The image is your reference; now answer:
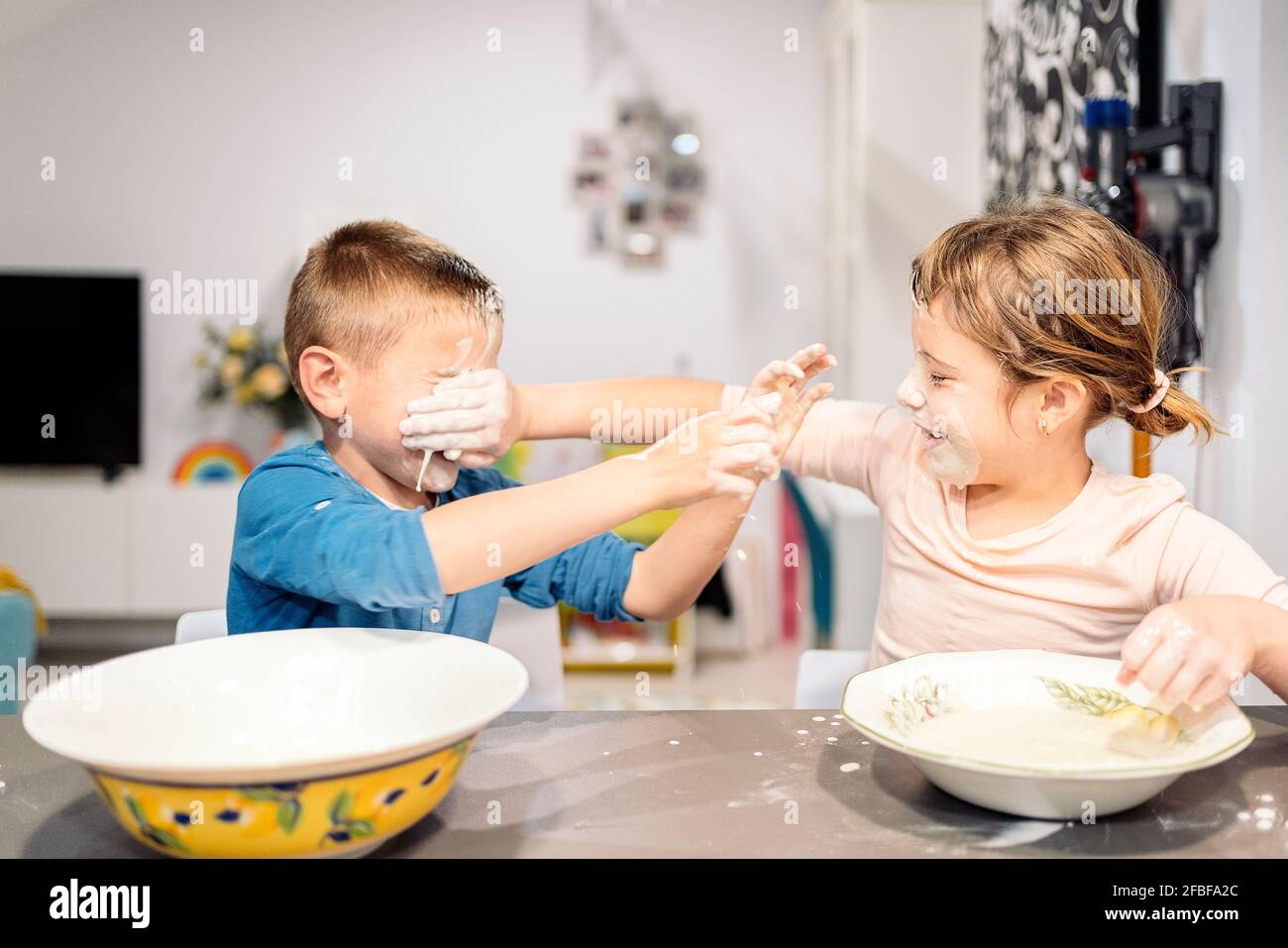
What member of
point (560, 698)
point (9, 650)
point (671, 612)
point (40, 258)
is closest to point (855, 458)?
point (671, 612)

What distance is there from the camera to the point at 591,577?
4.11 ft

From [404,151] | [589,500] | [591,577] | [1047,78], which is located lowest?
[591,577]

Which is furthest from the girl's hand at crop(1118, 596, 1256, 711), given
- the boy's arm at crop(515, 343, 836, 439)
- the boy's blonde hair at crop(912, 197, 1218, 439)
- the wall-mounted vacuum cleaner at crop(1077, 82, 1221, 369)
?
the wall-mounted vacuum cleaner at crop(1077, 82, 1221, 369)

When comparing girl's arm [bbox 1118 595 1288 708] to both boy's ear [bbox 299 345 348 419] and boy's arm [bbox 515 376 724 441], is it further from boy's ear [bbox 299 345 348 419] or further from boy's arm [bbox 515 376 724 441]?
boy's ear [bbox 299 345 348 419]

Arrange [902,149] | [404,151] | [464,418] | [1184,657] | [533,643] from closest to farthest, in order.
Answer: [1184,657] < [464,418] < [533,643] < [902,149] < [404,151]

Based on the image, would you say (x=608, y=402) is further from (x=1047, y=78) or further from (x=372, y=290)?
(x=1047, y=78)

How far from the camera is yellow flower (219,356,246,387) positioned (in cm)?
404

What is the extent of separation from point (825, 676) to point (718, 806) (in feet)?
1.77

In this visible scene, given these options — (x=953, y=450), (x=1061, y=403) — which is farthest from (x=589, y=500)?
(x=1061, y=403)

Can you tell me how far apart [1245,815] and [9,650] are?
5.75 ft

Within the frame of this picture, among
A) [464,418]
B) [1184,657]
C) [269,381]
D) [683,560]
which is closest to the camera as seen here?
[1184,657]

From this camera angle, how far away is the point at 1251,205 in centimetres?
149

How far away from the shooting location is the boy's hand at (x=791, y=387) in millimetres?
1097
